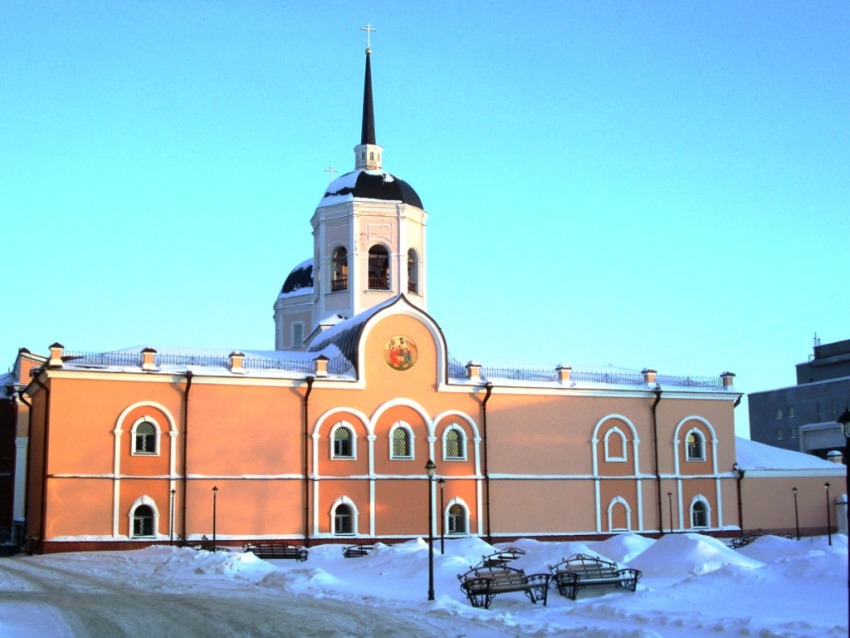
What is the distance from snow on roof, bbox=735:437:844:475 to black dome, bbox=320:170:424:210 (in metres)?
17.2

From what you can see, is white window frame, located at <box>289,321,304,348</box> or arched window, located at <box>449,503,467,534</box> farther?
white window frame, located at <box>289,321,304,348</box>

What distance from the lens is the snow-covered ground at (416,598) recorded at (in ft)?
57.4

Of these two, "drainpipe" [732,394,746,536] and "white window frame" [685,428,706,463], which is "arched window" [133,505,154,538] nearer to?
"white window frame" [685,428,706,463]

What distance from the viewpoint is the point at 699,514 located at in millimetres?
44375

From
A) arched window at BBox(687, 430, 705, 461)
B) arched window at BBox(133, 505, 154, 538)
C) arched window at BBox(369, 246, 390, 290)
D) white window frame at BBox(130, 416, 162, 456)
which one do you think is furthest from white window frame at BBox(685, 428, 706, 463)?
arched window at BBox(133, 505, 154, 538)

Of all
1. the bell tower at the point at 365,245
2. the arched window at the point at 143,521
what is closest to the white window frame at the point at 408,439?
the bell tower at the point at 365,245

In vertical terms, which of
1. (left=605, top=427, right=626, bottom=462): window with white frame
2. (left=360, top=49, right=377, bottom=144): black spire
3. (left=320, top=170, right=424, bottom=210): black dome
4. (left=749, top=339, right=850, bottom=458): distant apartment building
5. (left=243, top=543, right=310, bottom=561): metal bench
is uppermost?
(left=360, top=49, right=377, bottom=144): black spire

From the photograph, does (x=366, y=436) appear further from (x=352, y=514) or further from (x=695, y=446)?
(x=695, y=446)

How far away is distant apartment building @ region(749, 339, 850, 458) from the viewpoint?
7025 centimetres

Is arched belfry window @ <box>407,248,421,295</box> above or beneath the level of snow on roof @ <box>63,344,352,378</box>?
above

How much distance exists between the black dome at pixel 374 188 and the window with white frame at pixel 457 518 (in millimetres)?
12561

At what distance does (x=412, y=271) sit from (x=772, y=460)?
17224 mm

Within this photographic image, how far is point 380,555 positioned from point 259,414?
34.9ft

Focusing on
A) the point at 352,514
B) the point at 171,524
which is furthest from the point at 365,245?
the point at 171,524
